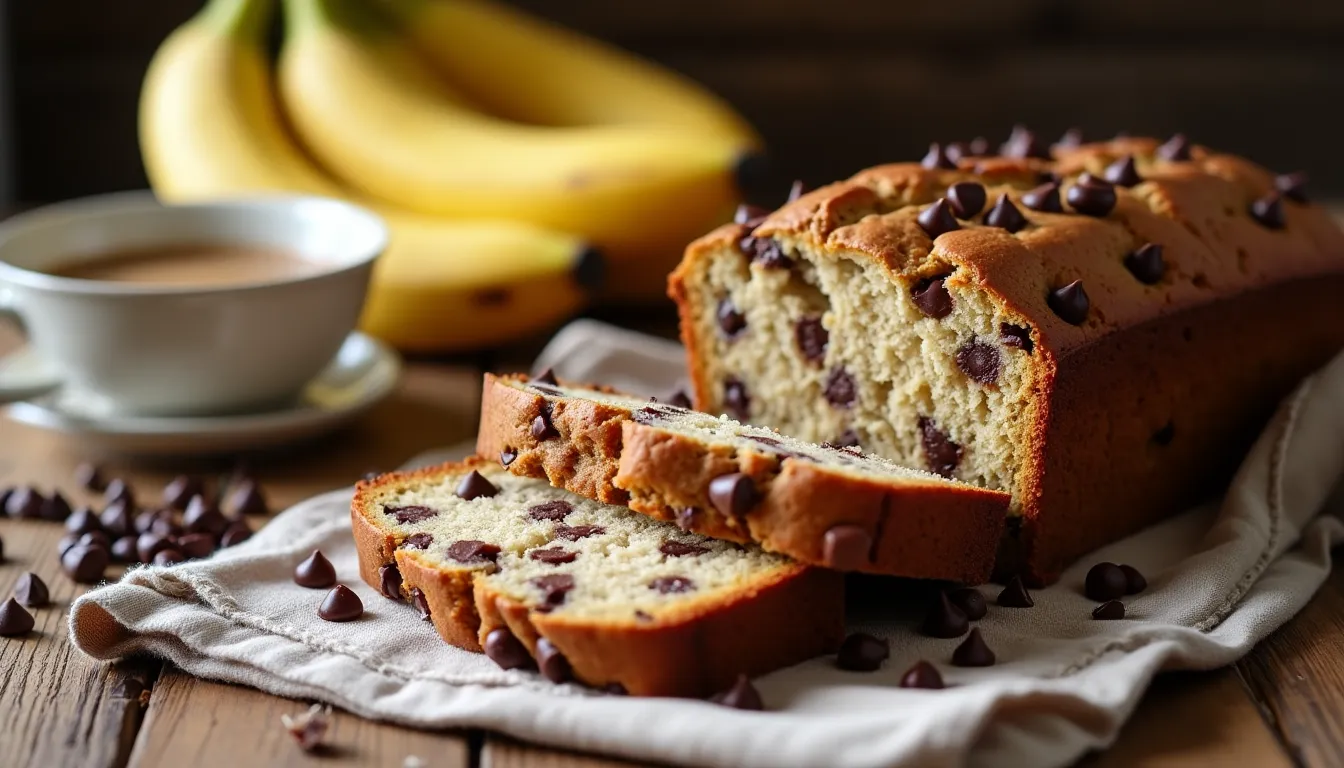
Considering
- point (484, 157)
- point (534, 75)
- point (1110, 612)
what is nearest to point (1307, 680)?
point (1110, 612)

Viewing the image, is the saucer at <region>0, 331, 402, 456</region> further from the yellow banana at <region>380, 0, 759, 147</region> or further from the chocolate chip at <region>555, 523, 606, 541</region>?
the yellow banana at <region>380, 0, 759, 147</region>

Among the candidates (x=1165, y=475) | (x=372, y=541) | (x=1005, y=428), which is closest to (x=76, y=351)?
(x=372, y=541)

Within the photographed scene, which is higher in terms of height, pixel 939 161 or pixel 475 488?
pixel 939 161

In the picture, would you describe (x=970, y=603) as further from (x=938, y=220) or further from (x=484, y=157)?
(x=484, y=157)

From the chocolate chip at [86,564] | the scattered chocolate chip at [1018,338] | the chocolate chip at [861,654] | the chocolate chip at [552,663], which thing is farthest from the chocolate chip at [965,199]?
the chocolate chip at [86,564]

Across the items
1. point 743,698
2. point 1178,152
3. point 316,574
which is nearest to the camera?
point 743,698

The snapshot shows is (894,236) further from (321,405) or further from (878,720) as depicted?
(321,405)

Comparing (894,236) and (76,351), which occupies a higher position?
(894,236)
